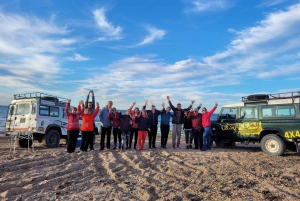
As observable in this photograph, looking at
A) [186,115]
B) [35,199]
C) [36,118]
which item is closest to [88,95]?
[36,118]

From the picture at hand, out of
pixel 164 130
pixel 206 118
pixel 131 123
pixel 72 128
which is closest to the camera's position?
pixel 72 128

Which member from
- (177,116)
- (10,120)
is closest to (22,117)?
(10,120)

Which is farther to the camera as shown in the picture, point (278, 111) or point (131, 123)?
point (131, 123)

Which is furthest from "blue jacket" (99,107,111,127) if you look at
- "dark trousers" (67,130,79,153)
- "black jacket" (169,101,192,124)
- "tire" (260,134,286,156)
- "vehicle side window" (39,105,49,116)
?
"tire" (260,134,286,156)

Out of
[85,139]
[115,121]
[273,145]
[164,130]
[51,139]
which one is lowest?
[273,145]

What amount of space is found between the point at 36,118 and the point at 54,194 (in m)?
7.23

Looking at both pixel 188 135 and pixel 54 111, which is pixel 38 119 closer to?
pixel 54 111

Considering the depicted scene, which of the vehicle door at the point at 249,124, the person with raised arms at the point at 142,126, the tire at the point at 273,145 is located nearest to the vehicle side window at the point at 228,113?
the vehicle door at the point at 249,124

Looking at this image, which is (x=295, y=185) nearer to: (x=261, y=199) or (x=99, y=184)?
(x=261, y=199)

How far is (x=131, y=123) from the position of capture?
1010 cm

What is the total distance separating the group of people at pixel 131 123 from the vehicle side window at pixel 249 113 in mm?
1187

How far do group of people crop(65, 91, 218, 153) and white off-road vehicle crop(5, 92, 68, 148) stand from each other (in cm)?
276

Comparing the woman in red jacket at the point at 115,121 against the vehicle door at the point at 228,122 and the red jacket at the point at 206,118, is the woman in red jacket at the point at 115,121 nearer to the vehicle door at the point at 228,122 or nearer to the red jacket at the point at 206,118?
the red jacket at the point at 206,118

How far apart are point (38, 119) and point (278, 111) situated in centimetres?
953
